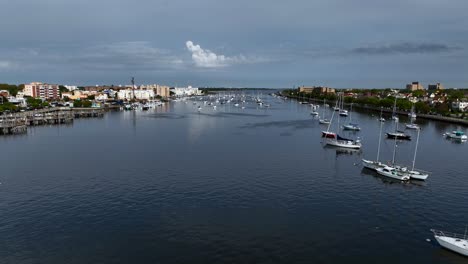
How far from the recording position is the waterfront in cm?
1917

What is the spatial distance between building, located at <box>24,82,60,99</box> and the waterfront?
389 feet

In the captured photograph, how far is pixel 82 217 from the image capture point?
920 inches

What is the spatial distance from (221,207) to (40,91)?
15287 cm

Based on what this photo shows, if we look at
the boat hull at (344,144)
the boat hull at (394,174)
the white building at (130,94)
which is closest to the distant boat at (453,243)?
the boat hull at (394,174)

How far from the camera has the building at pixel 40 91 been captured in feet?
483

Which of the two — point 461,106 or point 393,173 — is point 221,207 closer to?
point 393,173

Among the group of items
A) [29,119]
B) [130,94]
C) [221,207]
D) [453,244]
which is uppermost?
[130,94]

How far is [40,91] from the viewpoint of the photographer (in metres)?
151

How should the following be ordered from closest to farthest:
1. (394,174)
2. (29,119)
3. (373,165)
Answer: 1. (394,174)
2. (373,165)
3. (29,119)

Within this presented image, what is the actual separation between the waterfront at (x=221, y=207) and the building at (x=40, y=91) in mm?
118531

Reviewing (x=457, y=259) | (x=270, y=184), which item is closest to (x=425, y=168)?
(x=270, y=184)

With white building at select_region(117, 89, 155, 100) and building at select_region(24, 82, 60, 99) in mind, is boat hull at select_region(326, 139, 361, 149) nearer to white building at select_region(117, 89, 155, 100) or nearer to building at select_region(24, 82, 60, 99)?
building at select_region(24, 82, 60, 99)

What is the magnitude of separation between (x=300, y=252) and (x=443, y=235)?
8740 mm

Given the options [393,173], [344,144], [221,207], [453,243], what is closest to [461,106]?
[344,144]
